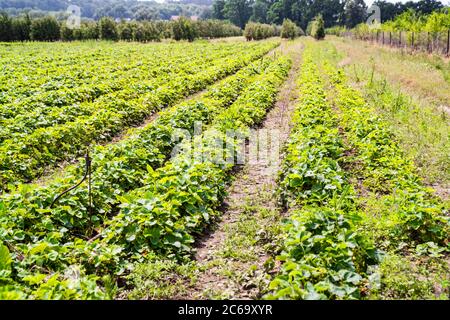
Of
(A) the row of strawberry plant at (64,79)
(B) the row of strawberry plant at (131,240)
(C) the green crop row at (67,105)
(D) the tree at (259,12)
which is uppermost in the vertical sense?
(D) the tree at (259,12)

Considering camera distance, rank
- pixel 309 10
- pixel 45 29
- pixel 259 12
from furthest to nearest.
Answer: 1. pixel 259 12
2. pixel 309 10
3. pixel 45 29

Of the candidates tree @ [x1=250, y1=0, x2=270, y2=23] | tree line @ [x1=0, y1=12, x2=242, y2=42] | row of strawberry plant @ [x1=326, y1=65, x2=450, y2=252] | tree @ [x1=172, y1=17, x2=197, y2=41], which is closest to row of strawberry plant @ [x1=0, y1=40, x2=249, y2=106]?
row of strawberry plant @ [x1=326, y1=65, x2=450, y2=252]

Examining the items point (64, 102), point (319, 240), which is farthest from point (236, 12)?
point (319, 240)

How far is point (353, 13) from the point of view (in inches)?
4636

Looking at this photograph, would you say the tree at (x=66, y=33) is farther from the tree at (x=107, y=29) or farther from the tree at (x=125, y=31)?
the tree at (x=125, y=31)

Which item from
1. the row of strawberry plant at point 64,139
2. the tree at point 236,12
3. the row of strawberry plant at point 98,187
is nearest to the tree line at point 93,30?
the row of strawberry plant at point 64,139

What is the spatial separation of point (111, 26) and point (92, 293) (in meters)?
55.5

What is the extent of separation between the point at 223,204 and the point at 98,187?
226 centimetres

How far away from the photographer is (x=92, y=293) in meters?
3.99

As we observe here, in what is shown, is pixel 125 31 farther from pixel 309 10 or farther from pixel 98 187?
pixel 309 10

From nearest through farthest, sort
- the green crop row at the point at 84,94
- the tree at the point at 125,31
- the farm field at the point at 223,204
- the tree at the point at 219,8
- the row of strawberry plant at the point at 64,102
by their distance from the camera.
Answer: the farm field at the point at 223,204
the row of strawberry plant at the point at 64,102
the green crop row at the point at 84,94
the tree at the point at 125,31
the tree at the point at 219,8

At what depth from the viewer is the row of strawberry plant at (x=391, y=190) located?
17.9ft

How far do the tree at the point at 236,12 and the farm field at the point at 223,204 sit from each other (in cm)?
13659
